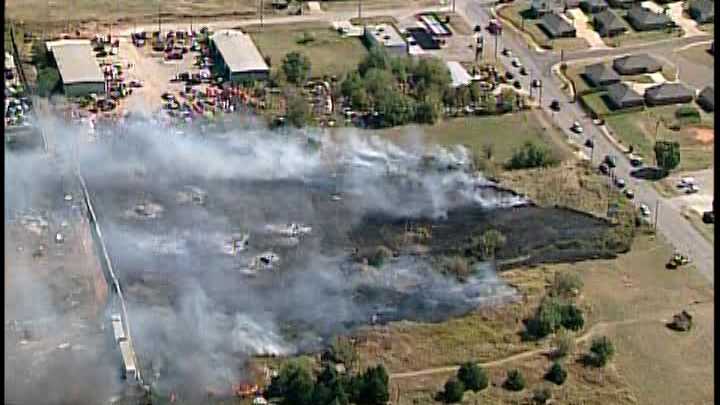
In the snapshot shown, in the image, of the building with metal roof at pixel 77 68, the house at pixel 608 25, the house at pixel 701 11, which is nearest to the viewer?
the building with metal roof at pixel 77 68

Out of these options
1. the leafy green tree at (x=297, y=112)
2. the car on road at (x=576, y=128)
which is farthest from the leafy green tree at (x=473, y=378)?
the car on road at (x=576, y=128)

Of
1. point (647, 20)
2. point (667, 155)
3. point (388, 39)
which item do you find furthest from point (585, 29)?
point (667, 155)

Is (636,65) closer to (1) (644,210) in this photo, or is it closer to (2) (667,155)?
(2) (667,155)

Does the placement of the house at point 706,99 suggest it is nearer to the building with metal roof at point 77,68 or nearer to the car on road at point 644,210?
the car on road at point 644,210

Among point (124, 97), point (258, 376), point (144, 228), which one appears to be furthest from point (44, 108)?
point (258, 376)

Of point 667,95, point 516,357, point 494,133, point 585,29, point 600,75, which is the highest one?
point 585,29

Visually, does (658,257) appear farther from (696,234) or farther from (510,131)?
(510,131)

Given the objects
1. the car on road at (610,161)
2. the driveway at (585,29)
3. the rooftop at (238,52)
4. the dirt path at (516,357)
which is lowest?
the dirt path at (516,357)
